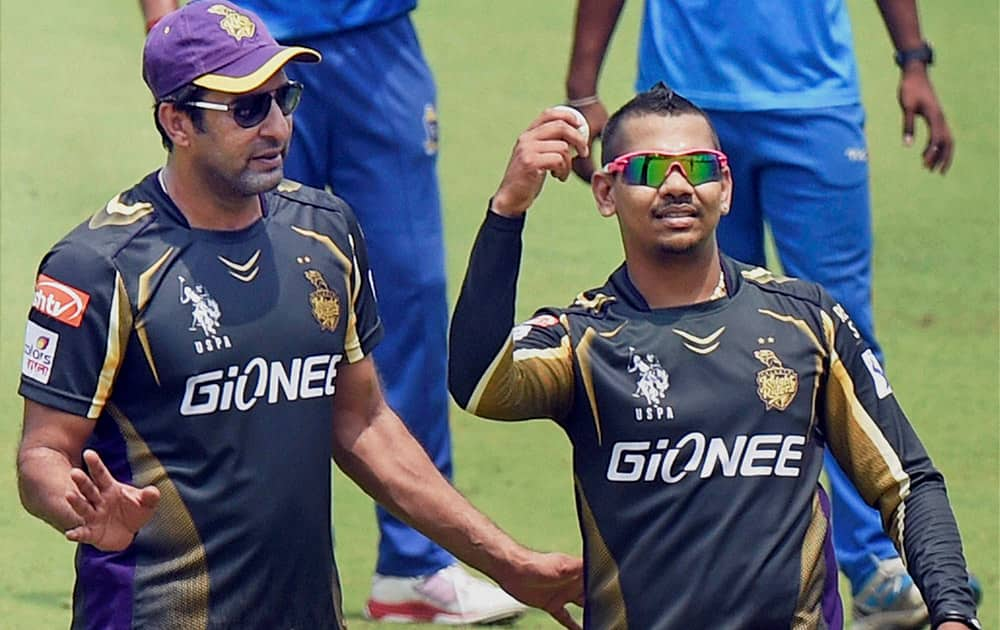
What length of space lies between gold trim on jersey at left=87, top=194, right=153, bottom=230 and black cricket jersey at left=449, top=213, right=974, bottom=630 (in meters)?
0.69

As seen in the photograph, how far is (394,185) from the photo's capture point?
6.76 metres

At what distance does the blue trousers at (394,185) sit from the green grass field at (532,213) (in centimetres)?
54

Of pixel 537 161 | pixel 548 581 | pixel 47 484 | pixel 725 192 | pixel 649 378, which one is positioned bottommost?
pixel 548 581

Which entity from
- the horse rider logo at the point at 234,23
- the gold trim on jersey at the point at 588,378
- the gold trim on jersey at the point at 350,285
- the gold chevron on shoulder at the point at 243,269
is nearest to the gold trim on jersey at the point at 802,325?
the gold trim on jersey at the point at 588,378

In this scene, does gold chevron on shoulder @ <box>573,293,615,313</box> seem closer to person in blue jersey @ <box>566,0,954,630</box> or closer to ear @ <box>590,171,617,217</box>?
ear @ <box>590,171,617,217</box>

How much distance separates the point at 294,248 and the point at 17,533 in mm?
2803

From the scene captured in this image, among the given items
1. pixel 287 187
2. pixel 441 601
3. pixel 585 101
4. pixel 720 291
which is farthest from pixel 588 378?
pixel 441 601

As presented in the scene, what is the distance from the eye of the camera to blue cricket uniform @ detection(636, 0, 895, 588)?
6.59 m

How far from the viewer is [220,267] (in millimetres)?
4801

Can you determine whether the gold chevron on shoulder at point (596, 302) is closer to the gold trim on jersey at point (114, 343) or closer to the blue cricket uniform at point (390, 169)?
the gold trim on jersey at point (114, 343)

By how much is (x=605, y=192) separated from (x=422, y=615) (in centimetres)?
216

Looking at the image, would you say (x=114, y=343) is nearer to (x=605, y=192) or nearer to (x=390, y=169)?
(x=605, y=192)

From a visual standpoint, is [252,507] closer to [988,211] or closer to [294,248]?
[294,248]

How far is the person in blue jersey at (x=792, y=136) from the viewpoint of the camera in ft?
21.6
